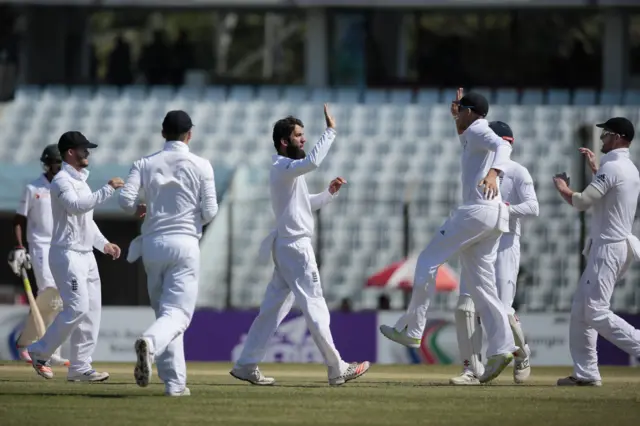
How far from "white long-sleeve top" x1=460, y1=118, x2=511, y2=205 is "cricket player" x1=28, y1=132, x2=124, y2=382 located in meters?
3.00

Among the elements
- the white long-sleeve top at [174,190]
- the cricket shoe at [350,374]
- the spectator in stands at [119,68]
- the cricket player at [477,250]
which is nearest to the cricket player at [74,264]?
the white long-sleeve top at [174,190]

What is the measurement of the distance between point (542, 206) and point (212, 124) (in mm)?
6606

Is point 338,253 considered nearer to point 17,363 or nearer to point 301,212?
point 17,363

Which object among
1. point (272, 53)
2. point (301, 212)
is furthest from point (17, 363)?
point (272, 53)

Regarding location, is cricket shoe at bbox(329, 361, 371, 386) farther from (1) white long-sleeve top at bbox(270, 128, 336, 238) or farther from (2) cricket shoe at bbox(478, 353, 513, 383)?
(1) white long-sleeve top at bbox(270, 128, 336, 238)

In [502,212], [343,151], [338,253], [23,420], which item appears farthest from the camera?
[343,151]

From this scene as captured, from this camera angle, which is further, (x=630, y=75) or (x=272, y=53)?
(x=272, y=53)

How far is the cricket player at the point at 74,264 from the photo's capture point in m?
13.4

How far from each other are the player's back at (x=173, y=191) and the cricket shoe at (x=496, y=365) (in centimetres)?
269

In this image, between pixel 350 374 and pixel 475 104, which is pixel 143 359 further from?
pixel 475 104

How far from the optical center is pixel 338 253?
85.3 ft

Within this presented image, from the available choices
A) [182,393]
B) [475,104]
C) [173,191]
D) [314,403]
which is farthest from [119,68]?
[314,403]

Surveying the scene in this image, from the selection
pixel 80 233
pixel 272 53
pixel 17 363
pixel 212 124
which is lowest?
pixel 17 363

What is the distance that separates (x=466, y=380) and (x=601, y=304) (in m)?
1.32
